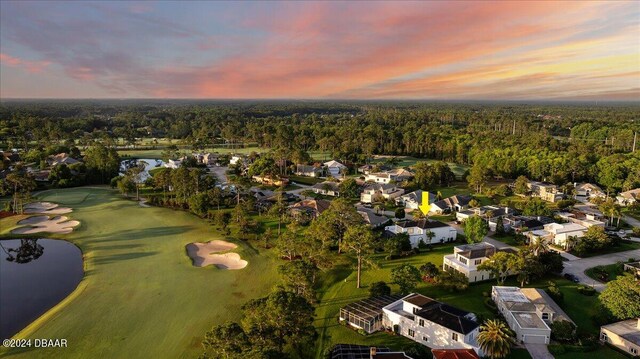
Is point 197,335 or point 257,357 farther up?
point 257,357

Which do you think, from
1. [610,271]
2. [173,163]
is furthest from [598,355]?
[173,163]

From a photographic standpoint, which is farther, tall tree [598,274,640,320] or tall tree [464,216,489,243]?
tall tree [464,216,489,243]

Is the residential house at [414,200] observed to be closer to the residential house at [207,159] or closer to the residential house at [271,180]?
the residential house at [271,180]

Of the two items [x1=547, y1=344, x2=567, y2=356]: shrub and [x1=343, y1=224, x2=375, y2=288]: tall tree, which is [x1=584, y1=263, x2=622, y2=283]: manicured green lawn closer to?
[x1=547, y1=344, x2=567, y2=356]: shrub

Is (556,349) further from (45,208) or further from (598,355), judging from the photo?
(45,208)

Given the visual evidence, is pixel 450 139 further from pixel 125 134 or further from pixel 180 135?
pixel 125 134

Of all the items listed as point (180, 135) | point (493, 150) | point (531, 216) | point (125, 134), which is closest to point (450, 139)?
point (493, 150)

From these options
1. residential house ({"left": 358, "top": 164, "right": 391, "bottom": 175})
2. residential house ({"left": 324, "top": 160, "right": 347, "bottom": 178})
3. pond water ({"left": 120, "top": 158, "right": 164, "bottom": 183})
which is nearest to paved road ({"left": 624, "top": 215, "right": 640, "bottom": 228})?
residential house ({"left": 358, "top": 164, "right": 391, "bottom": 175})
